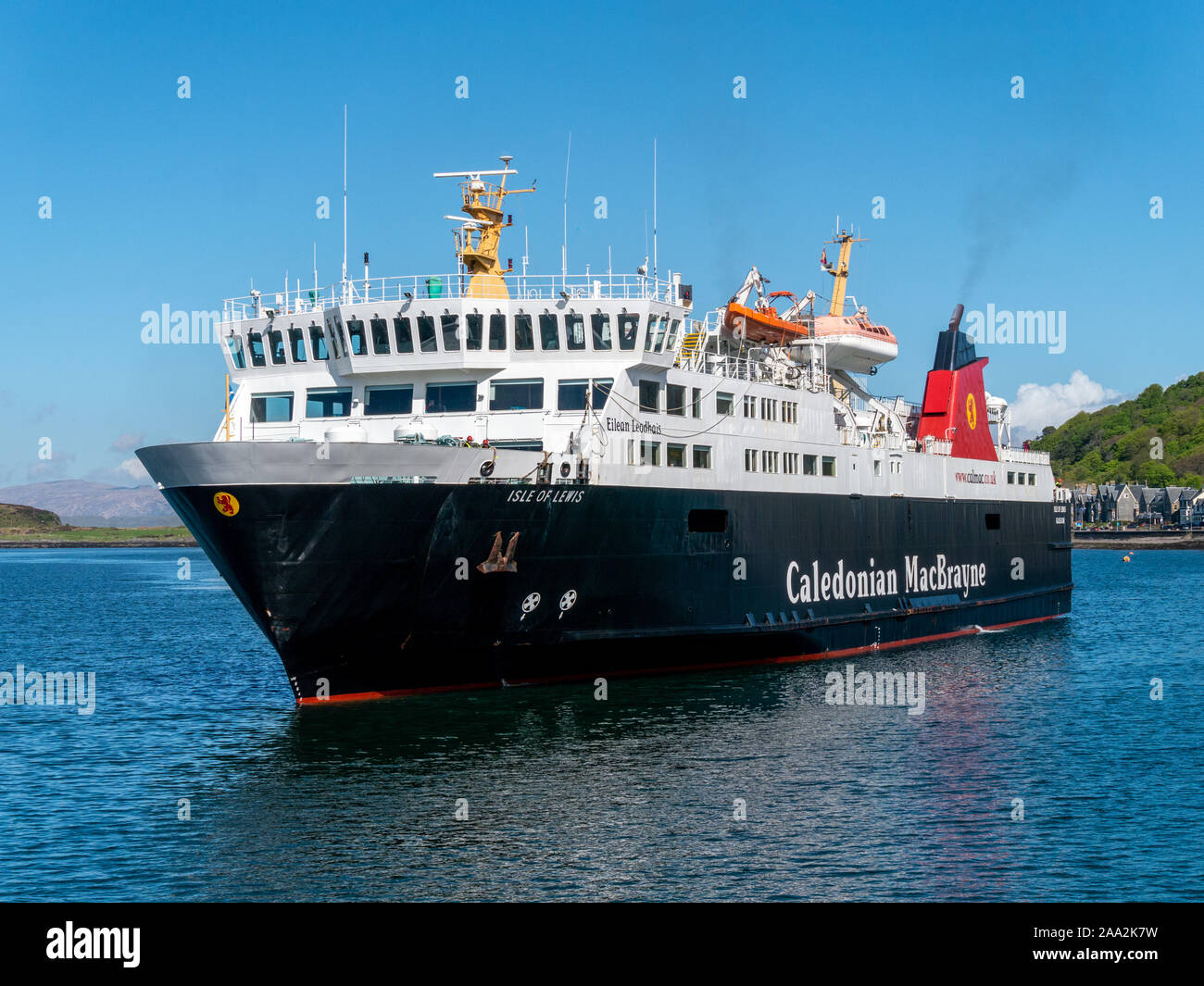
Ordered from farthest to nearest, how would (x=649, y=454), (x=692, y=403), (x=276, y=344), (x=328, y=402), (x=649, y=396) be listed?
(x=692, y=403) → (x=276, y=344) → (x=328, y=402) → (x=649, y=396) → (x=649, y=454)

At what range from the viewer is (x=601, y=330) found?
28719 mm

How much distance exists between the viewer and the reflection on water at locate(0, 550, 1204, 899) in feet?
50.9

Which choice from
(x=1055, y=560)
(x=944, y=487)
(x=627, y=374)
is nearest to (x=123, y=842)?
(x=627, y=374)

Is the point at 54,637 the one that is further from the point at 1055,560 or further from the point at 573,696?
the point at 1055,560

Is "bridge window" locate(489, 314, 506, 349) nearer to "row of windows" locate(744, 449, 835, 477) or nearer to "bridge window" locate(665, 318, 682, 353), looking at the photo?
"bridge window" locate(665, 318, 682, 353)

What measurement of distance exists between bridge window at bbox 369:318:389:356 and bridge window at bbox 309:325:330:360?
1693 millimetres

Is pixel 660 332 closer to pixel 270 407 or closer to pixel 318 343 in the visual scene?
pixel 318 343

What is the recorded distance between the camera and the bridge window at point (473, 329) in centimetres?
2822

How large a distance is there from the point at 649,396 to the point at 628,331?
1837 millimetres

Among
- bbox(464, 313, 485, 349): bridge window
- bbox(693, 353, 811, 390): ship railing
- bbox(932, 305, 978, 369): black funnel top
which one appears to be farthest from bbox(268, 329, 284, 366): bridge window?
bbox(932, 305, 978, 369): black funnel top

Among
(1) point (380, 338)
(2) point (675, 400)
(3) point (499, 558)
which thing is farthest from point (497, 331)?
(3) point (499, 558)

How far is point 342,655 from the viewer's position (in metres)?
24.8

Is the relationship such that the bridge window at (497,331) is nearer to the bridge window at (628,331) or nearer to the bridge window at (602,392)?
the bridge window at (602,392)

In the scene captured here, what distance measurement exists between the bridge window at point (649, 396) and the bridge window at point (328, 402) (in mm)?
7413
